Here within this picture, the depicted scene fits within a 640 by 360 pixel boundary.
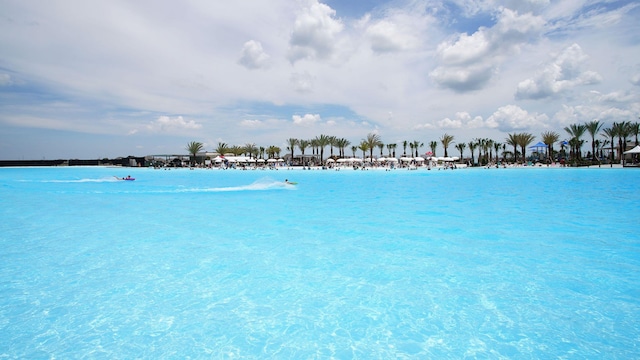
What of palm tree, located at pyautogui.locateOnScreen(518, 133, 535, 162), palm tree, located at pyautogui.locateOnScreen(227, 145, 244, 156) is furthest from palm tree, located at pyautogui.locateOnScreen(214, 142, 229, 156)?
palm tree, located at pyautogui.locateOnScreen(518, 133, 535, 162)

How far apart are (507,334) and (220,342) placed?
3.42 m

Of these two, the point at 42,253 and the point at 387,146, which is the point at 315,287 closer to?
the point at 42,253

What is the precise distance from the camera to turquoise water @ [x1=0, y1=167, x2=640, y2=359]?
4.13 metres

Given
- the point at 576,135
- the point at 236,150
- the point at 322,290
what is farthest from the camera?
the point at 236,150

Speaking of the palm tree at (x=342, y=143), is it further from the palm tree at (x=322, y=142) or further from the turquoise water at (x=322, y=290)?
the turquoise water at (x=322, y=290)

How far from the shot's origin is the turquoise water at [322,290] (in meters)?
4.13

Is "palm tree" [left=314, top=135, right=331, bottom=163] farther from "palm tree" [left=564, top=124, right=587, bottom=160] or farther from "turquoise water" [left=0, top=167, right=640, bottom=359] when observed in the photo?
"turquoise water" [left=0, top=167, right=640, bottom=359]

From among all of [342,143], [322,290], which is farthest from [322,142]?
[322,290]

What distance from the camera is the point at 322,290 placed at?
5.81 m

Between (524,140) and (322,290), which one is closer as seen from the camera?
(322,290)

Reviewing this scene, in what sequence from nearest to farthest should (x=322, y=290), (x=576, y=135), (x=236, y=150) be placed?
1. (x=322, y=290)
2. (x=576, y=135)
3. (x=236, y=150)

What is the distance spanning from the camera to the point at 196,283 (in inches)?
238

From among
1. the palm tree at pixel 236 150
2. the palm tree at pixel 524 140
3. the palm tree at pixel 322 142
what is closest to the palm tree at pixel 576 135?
the palm tree at pixel 524 140

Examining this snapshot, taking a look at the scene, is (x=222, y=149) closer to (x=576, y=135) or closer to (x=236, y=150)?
(x=236, y=150)
